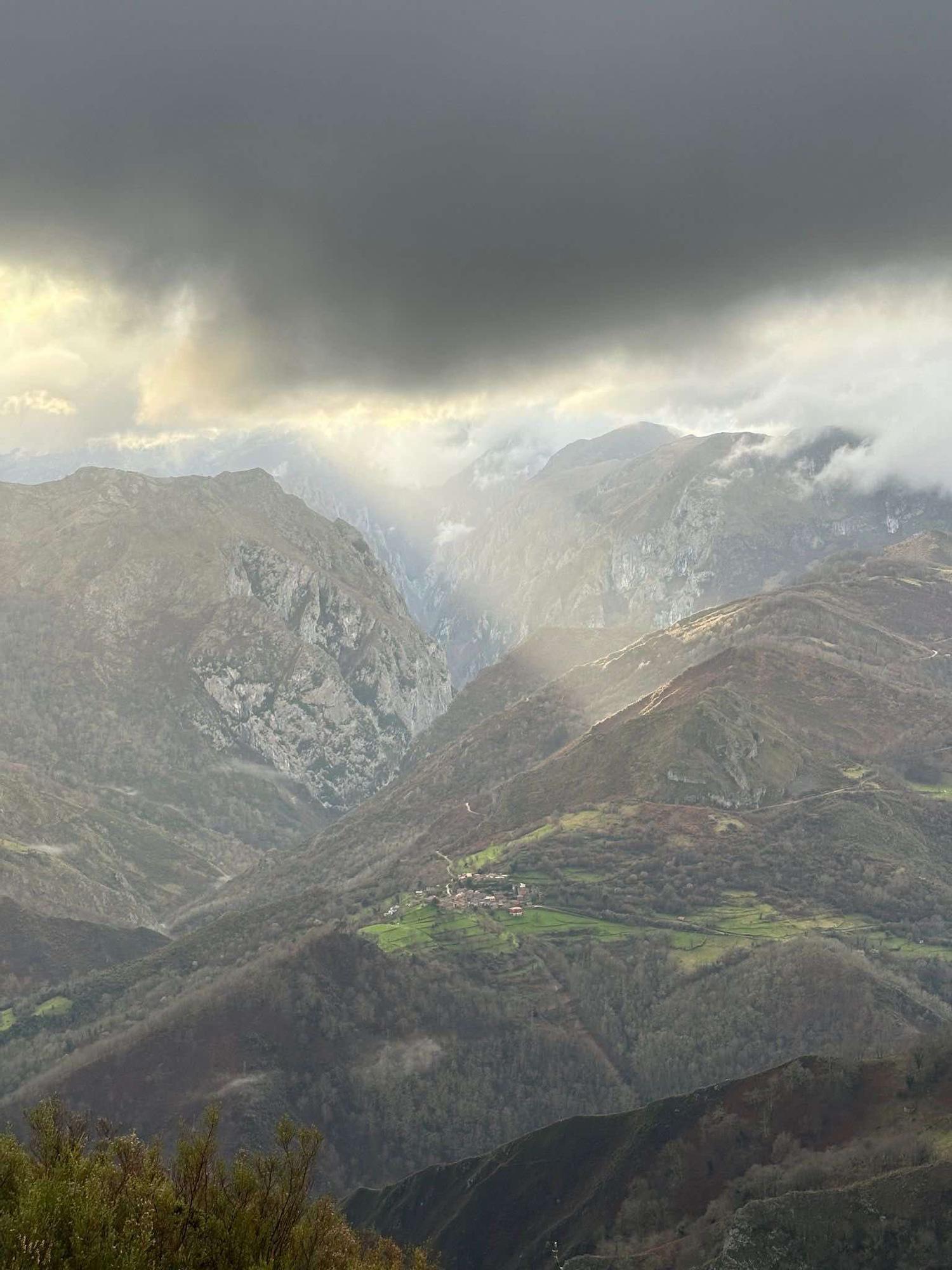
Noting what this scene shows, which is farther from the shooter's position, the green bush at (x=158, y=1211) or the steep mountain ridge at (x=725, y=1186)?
the steep mountain ridge at (x=725, y=1186)

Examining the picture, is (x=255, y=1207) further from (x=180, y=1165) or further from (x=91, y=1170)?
(x=91, y=1170)

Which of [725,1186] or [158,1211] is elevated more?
[158,1211]

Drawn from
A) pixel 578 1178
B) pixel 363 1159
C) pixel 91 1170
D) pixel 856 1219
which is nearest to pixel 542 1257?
pixel 578 1178

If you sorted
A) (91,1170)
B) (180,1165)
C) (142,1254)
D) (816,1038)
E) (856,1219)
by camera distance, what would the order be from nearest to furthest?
1. (142,1254)
2. (91,1170)
3. (180,1165)
4. (856,1219)
5. (816,1038)

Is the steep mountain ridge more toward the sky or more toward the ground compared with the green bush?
more toward the ground

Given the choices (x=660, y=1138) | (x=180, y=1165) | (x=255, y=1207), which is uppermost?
(x=180, y=1165)

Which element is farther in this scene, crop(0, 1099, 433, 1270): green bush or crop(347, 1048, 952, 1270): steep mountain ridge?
crop(347, 1048, 952, 1270): steep mountain ridge

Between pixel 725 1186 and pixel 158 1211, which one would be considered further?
pixel 725 1186

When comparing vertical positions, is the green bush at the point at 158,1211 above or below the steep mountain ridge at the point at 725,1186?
above
